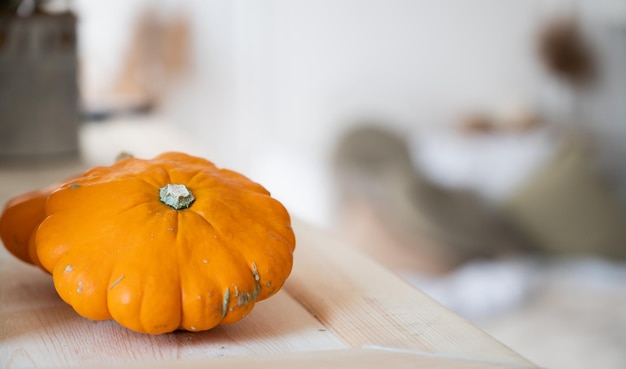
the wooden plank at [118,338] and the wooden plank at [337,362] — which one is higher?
the wooden plank at [337,362]

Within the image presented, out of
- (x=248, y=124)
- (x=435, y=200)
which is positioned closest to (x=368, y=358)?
(x=435, y=200)

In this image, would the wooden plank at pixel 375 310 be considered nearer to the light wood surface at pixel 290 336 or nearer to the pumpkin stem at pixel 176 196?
the light wood surface at pixel 290 336

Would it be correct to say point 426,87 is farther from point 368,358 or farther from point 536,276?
point 368,358

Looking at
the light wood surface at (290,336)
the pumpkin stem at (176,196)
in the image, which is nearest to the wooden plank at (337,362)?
the light wood surface at (290,336)

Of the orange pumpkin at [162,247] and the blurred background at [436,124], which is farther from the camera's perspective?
the blurred background at [436,124]

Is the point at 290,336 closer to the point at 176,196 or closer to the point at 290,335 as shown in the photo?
the point at 290,335

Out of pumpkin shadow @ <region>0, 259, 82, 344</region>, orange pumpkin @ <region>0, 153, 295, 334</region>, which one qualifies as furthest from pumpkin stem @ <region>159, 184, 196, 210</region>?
pumpkin shadow @ <region>0, 259, 82, 344</region>

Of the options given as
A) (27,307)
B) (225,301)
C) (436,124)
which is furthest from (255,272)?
(436,124)

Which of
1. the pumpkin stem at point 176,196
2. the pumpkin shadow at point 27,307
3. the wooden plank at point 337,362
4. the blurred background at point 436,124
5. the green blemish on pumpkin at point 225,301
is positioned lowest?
the blurred background at point 436,124
